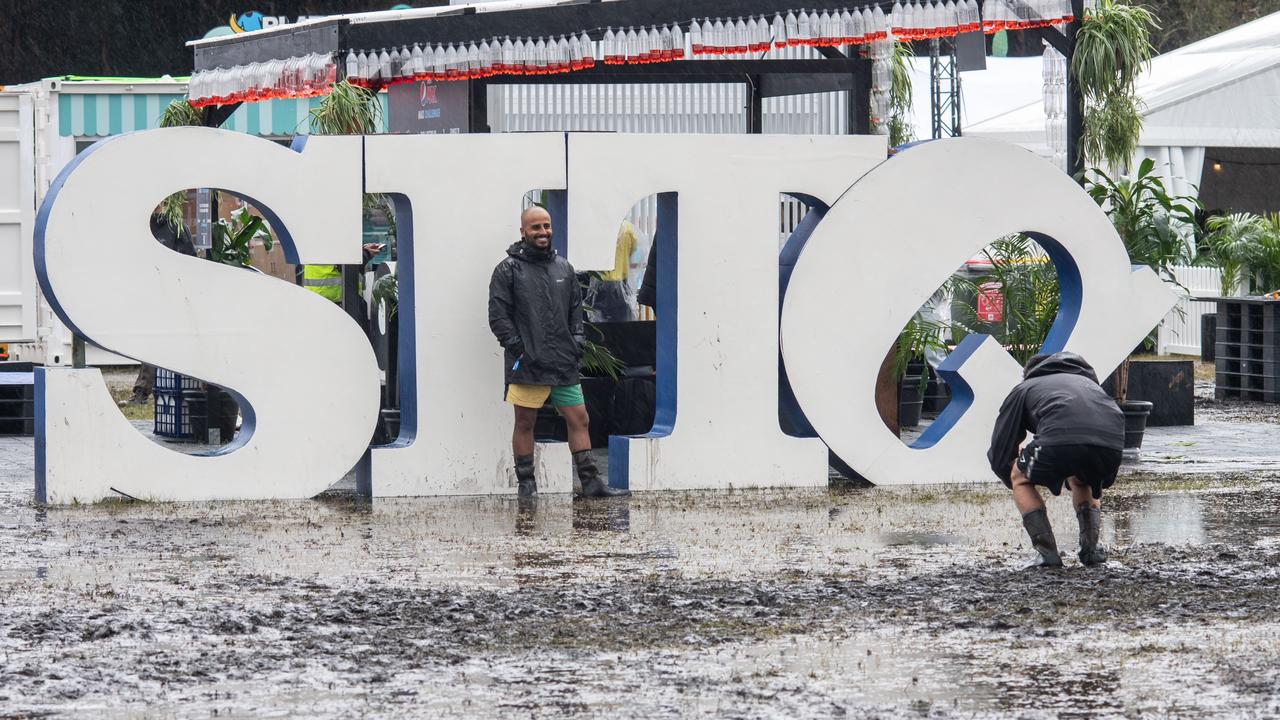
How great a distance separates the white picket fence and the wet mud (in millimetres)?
12672

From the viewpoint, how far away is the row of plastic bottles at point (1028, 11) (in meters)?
15.1

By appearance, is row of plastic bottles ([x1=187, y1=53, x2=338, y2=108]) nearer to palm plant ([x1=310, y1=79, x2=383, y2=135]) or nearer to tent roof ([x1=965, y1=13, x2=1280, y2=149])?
palm plant ([x1=310, y1=79, x2=383, y2=135])

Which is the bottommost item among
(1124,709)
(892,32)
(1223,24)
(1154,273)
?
(1124,709)

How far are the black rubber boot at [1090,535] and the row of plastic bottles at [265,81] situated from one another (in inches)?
287

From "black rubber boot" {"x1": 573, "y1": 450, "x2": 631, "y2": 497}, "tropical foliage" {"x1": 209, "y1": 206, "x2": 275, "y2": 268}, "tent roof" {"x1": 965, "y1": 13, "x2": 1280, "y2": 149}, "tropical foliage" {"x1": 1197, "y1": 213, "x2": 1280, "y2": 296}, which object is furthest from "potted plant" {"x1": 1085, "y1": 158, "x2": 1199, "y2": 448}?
"tent roof" {"x1": 965, "y1": 13, "x2": 1280, "y2": 149}

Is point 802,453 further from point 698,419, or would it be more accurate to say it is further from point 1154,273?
point 1154,273

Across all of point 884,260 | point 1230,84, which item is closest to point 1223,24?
point 1230,84

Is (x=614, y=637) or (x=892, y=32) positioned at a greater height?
(x=892, y=32)

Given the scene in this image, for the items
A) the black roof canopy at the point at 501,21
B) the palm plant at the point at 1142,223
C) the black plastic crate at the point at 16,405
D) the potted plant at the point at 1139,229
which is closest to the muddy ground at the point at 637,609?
the potted plant at the point at 1139,229

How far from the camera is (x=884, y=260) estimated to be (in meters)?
12.7

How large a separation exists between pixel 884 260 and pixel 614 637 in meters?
5.61

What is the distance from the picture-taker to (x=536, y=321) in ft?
38.6

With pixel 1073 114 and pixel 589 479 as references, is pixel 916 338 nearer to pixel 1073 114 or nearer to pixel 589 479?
pixel 589 479

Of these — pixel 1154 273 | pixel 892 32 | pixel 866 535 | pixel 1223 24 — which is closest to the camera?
pixel 866 535
